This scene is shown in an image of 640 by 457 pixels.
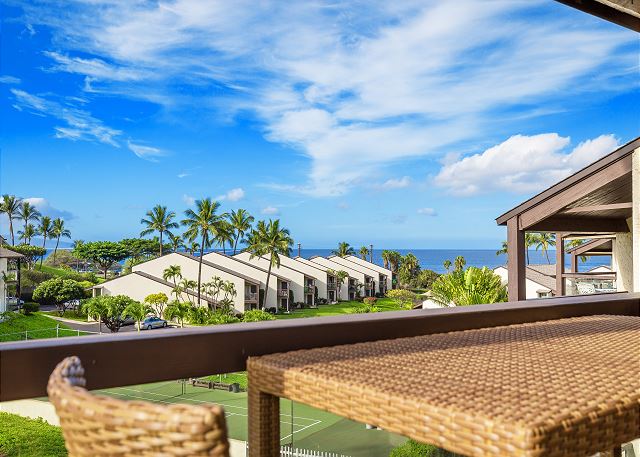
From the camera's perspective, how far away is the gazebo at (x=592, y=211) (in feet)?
14.1

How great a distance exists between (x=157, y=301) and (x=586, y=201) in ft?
110

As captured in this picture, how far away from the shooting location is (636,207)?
374cm

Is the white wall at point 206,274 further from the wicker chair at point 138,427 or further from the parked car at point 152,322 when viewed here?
the wicker chair at point 138,427

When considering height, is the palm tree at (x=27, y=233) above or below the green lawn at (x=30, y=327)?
above

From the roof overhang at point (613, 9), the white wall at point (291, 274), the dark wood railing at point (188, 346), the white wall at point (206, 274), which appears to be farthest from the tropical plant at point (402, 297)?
the dark wood railing at point (188, 346)

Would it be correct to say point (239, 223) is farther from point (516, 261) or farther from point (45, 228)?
point (516, 261)

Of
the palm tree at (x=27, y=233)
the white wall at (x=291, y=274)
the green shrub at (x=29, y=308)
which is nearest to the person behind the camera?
the green shrub at (x=29, y=308)

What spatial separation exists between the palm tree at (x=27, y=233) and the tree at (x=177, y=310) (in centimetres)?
3064

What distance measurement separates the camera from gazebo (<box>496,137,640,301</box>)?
4283 mm

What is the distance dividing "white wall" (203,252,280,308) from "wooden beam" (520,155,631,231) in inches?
1325

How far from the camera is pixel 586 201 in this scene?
19.1ft

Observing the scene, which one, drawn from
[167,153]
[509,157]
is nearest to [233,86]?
[167,153]

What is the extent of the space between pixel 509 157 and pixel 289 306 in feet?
142

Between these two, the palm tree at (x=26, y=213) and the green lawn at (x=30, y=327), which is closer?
the green lawn at (x=30, y=327)
